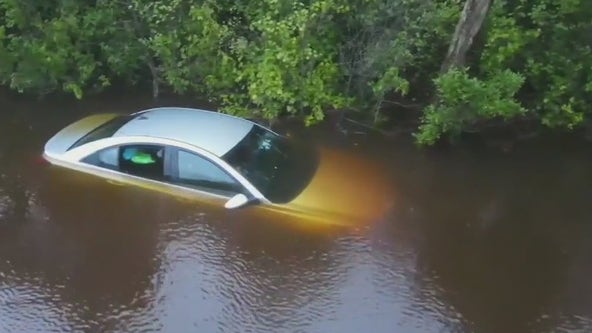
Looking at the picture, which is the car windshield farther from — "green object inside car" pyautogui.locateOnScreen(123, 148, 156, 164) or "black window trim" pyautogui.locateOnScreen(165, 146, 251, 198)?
"green object inside car" pyautogui.locateOnScreen(123, 148, 156, 164)

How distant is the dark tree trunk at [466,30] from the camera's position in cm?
966

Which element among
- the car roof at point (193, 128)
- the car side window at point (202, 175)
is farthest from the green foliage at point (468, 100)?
the car side window at point (202, 175)

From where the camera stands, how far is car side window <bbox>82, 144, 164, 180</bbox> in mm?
8375

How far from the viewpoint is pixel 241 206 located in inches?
320

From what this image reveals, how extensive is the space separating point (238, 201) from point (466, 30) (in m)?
3.81

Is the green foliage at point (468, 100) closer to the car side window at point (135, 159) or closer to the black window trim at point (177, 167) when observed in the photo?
the black window trim at point (177, 167)

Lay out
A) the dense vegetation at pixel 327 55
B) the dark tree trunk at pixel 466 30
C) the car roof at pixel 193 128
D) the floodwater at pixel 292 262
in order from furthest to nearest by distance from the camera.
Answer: the dense vegetation at pixel 327 55 < the dark tree trunk at pixel 466 30 < the car roof at pixel 193 128 < the floodwater at pixel 292 262

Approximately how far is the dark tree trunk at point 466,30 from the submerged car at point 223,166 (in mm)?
1969

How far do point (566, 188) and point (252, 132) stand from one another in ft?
12.4

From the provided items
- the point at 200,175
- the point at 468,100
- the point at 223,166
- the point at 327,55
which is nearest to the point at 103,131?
the point at 200,175

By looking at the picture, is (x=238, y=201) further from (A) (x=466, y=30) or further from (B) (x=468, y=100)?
(A) (x=466, y=30)

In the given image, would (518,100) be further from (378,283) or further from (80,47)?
(80,47)

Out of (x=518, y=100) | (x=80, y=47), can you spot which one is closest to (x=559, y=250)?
(x=518, y=100)

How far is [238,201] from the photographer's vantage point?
8.05 meters
